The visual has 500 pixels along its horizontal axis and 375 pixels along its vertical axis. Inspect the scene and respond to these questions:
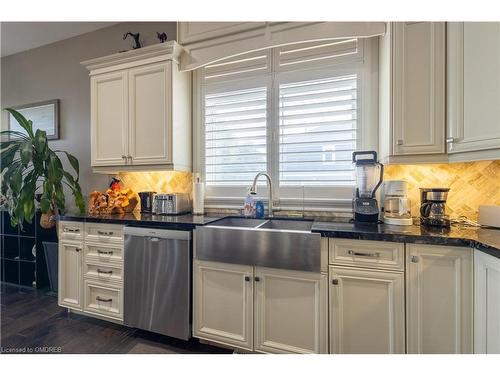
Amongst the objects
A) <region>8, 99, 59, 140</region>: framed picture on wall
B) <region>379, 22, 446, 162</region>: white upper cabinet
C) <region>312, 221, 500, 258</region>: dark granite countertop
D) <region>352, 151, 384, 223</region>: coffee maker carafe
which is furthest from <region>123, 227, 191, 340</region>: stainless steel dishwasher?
<region>8, 99, 59, 140</region>: framed picture on wall

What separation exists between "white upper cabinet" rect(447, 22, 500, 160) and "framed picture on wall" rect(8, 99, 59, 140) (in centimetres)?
397

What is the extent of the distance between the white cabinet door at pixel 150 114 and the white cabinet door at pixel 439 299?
195 cm

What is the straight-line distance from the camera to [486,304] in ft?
3.69

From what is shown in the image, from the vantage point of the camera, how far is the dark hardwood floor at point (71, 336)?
1.78 m

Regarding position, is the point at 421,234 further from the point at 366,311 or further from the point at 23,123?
the point at 23,123

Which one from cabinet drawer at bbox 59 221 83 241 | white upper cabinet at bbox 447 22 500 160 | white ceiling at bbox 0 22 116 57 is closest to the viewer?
white upper cabinet at bbox 447 22 500 160

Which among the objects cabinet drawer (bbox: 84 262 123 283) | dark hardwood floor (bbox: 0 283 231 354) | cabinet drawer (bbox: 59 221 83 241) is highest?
cabinet drawer (bbox: 59 221 83 241)

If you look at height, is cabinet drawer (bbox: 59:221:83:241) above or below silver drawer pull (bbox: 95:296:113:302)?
above

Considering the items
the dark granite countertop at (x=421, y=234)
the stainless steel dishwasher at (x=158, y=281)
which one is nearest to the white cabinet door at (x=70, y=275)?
the stainless steel dishwasher at (x=158, y=281)

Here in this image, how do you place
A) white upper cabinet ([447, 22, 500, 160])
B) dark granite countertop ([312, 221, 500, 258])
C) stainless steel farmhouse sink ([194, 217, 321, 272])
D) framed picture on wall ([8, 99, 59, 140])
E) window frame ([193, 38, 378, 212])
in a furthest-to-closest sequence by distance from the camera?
1. framed picture on wall ([8, 99, 59, 140])
2. window frame ([193, 38, 378, 212])
3. stainless steel farmhouse sink ([194, 217, 321, 272])
4. white upper cabinet ([447, 22, 500, 160])
5. dark granite countertop ([312, 221, 500, 258])

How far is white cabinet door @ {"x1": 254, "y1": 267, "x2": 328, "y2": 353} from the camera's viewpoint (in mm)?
1459

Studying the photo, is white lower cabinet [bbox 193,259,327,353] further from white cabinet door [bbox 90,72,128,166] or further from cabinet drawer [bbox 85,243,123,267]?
white cabinet door [bbox 90,72,128,166]

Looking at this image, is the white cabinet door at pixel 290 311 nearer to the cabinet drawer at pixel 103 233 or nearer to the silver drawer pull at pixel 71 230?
the cabinet drawer at pixel 103 233

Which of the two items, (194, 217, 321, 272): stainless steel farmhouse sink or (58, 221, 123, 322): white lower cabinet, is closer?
(194, 217, 321, 272): stainless steel farmhouse sink
